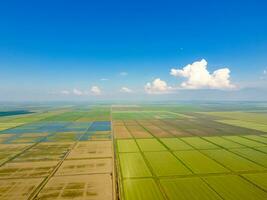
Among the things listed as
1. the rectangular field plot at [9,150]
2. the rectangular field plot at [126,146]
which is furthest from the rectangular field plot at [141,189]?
the rectangular field plot at [9,150]

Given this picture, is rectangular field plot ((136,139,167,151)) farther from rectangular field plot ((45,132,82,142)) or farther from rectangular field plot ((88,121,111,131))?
rectangular field plot ((88,121,111,131))

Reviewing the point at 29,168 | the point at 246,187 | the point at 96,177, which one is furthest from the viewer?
the point at 29,168

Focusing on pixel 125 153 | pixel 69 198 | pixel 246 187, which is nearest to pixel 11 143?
pixel 125 153

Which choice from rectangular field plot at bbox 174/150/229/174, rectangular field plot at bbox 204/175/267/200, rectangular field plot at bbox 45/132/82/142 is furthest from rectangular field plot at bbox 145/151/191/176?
rectangular field plot at bbox 45/132/82/142

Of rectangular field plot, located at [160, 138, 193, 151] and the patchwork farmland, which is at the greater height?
the patchwork farmland

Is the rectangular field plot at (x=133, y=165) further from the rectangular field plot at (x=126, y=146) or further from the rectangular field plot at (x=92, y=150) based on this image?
the rectangular field plot at (x=92, y=150)

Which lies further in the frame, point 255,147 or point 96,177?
point 255,147

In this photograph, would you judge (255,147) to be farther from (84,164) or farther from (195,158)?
(84,164)
